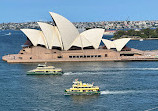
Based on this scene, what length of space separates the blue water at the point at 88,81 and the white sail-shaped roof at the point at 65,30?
471 inches

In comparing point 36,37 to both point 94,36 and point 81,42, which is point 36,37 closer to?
point 81,42

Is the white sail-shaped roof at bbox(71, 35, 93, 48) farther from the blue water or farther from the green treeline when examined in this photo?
the green treeline

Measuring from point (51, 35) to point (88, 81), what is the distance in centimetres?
3317

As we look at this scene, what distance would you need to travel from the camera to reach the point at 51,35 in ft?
315

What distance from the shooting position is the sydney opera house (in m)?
94.4

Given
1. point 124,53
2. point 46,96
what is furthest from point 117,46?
point 46,96

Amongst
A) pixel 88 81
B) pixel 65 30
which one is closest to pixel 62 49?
pixel 65 30

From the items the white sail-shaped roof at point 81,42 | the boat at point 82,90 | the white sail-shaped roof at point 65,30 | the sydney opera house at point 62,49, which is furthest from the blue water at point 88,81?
the white sail-shaped roof at point 81,42

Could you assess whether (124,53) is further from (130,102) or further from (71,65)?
(130,102)

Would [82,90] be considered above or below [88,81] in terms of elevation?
below

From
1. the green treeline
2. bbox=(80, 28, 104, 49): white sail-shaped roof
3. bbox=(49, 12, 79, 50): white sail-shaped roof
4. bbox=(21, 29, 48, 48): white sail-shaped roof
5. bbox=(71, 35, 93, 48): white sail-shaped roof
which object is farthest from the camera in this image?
the green treeline

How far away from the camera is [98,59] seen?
93500 millimetres

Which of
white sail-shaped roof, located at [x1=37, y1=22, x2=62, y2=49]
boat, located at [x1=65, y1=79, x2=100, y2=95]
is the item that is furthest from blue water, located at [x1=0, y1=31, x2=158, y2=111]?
white sail-shaped roof, located at [x1=37, y1=22, x2=62, y2=49]

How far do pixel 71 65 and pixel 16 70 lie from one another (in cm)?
1388
